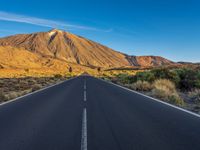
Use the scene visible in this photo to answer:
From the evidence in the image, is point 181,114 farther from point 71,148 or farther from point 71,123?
point 71,148

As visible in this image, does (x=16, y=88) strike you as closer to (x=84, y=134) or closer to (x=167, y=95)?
(x=167, y=95)

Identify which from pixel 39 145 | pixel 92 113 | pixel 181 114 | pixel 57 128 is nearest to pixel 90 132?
pixel 57 128

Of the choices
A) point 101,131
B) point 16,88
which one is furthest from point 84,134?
point 16,88

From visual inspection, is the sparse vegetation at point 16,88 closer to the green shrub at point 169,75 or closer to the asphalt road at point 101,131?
the asphalt road at point 101,131

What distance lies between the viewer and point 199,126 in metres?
7.47

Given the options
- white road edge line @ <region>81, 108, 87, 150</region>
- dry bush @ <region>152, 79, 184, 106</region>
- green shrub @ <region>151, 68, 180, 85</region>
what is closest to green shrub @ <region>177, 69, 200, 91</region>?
green shrub @ <region>151, 68, 180, 85</region>

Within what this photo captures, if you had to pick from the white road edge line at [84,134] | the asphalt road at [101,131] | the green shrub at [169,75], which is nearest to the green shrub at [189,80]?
the green shrub at [169,75]

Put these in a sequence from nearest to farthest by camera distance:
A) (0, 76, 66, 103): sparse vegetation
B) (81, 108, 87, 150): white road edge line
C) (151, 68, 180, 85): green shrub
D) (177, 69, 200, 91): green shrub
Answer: (81, 108, 87, 150): white road edge line, (0, 76, 66, 103): sparse vegetation, (177, 69, 200, 91): green shrub, (151, 68, 180, 85): green shrub

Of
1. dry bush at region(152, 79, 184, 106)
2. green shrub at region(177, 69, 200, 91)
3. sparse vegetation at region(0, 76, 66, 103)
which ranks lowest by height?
sparse vegetation at region(0, 76, 66, 103)

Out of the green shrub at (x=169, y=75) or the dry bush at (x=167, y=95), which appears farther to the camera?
the green shrub at (x=169, y=75)

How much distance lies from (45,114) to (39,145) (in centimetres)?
426

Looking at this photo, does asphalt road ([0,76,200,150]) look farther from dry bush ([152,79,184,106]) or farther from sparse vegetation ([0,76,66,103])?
sparse vegetation ([0,76,66,103])


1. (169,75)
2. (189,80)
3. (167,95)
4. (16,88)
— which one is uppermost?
(169,75)

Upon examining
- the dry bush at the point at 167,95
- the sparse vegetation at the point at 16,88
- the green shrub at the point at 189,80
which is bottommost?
the sparse vegetation at the point at 16,88
